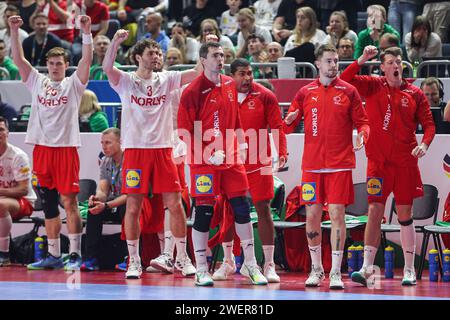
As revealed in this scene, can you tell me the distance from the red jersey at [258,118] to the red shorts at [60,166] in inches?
85.8

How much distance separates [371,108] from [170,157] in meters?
2.14

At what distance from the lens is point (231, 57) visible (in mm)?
15133

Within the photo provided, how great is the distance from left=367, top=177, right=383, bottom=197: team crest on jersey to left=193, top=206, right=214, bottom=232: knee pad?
62.0 inches

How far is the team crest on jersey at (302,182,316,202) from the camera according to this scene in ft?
35.1

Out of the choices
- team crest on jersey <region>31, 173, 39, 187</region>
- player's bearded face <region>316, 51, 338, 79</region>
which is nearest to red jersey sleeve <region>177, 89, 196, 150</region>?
player's bearded face <region>316, 51, 338, 79</region>

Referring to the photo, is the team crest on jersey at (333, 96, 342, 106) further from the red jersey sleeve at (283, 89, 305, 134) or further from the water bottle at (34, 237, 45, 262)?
the water bottle at (34, 237, 45, 262)

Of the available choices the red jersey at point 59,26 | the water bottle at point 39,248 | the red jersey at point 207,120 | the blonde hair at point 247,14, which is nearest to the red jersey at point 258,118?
the red jersey at point 207,120

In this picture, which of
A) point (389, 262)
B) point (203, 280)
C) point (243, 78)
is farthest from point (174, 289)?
point (389, 262)

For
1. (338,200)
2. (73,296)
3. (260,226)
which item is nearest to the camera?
(73,296)

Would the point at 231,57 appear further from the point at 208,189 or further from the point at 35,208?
the point at 208,189

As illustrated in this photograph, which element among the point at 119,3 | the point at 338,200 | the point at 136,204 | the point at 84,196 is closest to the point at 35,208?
the point at 84,196

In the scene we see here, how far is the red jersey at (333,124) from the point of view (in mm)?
10664

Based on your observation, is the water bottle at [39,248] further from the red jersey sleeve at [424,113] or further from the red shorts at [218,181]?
the red jersey sleeve at [424,113]

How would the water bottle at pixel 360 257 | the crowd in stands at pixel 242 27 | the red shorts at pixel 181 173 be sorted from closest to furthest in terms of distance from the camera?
the water bottle at pixel 360 257, the red shorts at pixel 181 173, the crowd in stands at pixel 242 27
